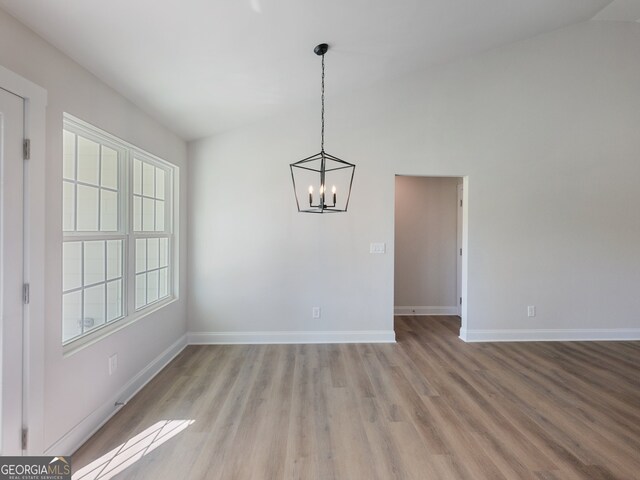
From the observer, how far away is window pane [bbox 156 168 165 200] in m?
3.00

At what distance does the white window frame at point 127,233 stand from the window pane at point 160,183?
5cm

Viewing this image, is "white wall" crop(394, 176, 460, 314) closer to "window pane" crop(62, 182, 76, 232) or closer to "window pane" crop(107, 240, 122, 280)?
"window pane" crop(107, 240, 122, 280)

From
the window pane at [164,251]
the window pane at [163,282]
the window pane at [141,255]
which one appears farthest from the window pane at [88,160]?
the window pane at [163,282]

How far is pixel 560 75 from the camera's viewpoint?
3.47 m

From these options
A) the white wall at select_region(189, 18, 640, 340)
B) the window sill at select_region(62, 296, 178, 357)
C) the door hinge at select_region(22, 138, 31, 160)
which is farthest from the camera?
the white wall at select_region(189, 18, 640, 340)

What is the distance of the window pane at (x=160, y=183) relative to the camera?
3.00 m

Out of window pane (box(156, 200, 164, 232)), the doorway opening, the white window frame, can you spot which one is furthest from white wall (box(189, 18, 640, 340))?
the doorway opening

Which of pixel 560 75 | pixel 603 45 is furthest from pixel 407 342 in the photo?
pixel 603 45

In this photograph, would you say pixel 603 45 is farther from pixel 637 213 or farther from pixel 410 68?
pixel 410 68

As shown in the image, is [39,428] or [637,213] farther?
[637,213]

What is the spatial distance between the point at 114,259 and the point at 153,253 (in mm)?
601

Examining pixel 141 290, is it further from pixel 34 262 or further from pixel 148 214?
pixel 34 262

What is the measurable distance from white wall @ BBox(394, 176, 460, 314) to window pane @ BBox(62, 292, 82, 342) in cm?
415

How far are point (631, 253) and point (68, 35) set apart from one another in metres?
5.93
